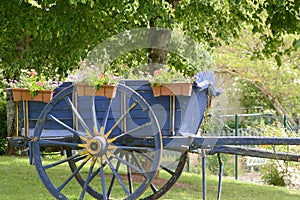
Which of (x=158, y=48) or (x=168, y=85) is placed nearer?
(x=168, y=85)

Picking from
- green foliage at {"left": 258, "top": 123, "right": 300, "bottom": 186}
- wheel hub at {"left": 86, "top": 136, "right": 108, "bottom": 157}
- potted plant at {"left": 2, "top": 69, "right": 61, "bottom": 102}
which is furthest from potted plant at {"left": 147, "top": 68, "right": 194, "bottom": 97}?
green foliage at {"left": 258, "top": 123, "right": 300, "bottom": 186}

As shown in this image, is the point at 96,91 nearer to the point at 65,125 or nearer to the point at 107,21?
the point at 65,125

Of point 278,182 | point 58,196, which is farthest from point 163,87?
point 278,182

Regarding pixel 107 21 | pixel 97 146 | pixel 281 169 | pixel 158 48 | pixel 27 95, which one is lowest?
pixel 281 169

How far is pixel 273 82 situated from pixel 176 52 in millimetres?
7458

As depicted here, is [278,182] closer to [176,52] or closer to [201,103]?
[176,52]

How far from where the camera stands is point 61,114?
5.61m

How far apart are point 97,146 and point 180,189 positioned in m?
3.53

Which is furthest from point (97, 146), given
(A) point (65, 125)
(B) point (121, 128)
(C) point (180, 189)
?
(C) point (180, 189)

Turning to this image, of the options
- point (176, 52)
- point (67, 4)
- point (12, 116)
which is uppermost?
point (67, 4)

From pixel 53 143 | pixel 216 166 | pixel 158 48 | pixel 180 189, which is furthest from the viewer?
pixel 216 166

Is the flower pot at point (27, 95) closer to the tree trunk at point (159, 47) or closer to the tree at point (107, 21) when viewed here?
the tree at point (107, 21)

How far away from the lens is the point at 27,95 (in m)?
5.66

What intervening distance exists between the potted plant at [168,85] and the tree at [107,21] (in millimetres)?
2677
